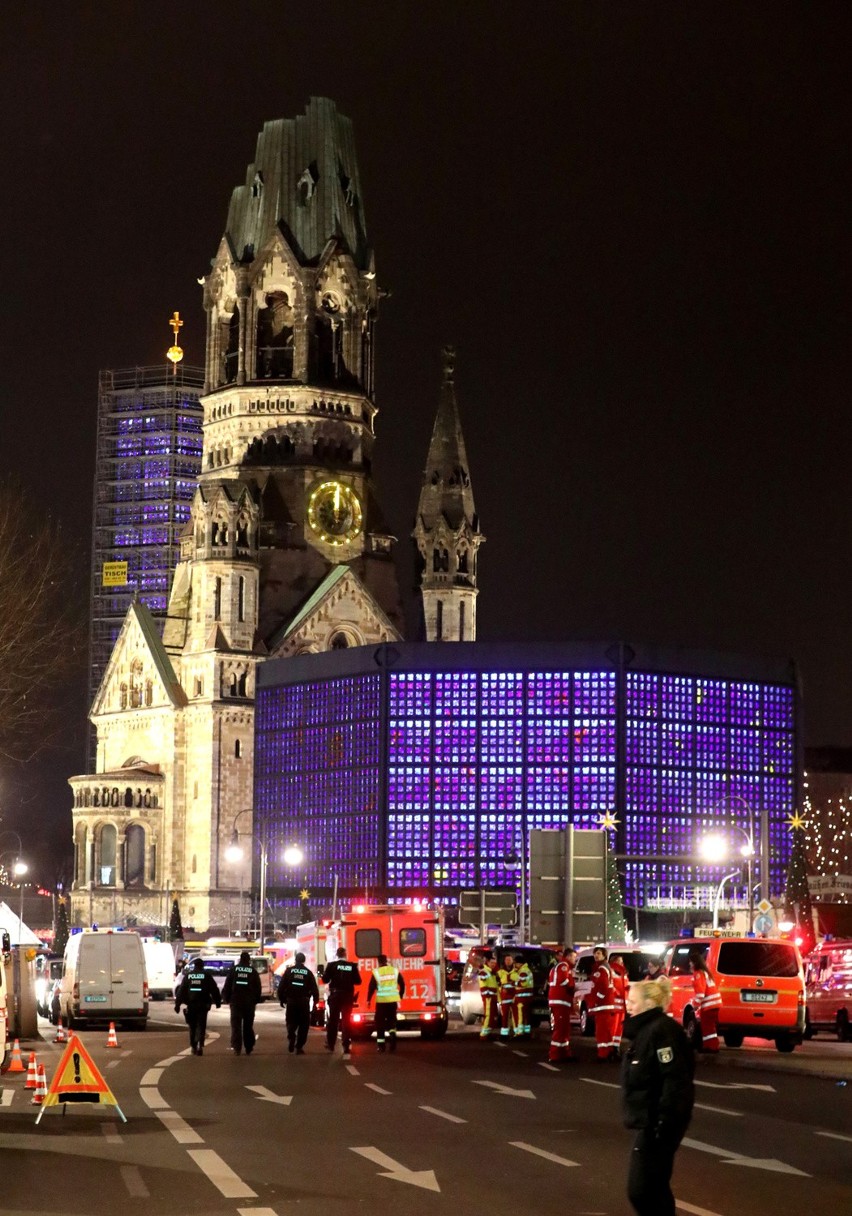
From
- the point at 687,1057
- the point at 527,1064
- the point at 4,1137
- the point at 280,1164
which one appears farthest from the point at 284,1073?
the point at 687,1057

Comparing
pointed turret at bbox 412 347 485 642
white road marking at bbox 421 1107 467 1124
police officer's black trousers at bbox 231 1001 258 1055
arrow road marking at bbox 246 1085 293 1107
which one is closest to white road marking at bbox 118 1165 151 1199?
white road marking at bbox 421 1107 467 1124

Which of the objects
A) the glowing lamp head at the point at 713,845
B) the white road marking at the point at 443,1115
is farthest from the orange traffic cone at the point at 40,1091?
the glowing lamp head at the point at 713,845

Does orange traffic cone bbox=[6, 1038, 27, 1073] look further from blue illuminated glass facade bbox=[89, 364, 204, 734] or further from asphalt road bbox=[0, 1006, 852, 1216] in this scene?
blue illuminated glass facade bbox=[89, 364, 204, 734]

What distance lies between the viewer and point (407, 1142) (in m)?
19.7

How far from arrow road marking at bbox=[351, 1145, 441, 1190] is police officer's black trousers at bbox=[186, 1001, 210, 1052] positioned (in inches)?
610

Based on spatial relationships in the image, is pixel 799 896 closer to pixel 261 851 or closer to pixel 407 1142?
pixel 261 851

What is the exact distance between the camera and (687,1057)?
484 inches

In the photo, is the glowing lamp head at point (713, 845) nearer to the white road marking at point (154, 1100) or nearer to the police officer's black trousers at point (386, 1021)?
the police officer's black trousers at point (386, 1021)

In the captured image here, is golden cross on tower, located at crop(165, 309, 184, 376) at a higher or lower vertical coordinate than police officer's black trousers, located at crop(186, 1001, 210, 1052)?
higher

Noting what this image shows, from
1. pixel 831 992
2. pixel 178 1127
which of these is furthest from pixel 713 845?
pixel 178 1127

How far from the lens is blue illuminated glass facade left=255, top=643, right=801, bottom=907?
11269cm

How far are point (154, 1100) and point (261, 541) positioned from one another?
91094 mm

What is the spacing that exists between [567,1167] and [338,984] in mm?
18010

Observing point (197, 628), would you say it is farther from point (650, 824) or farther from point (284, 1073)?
point (284, 1073)
